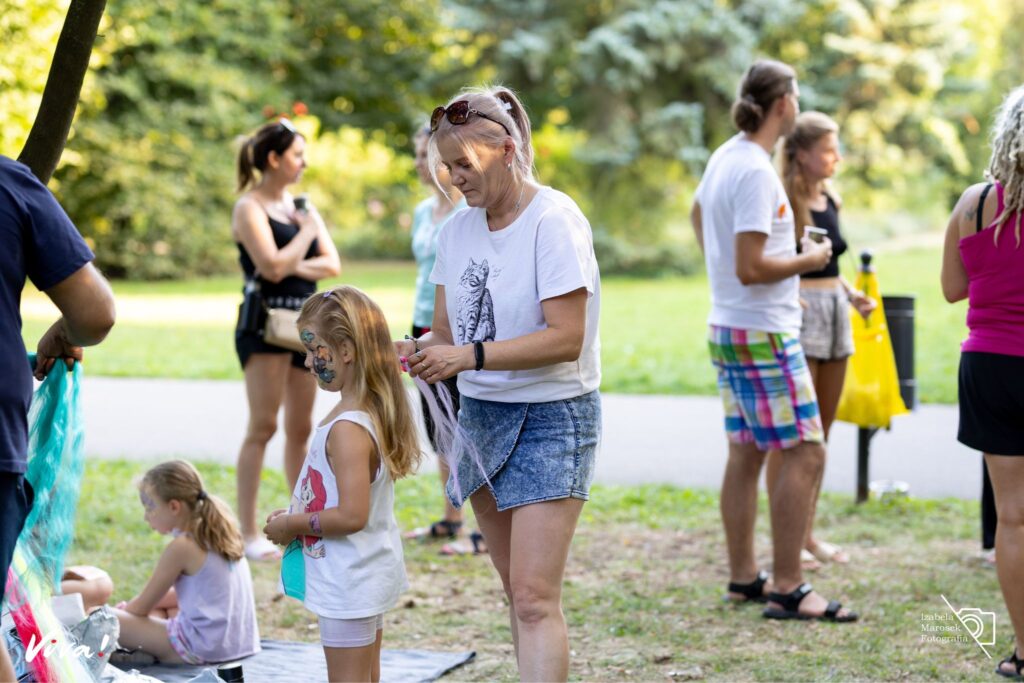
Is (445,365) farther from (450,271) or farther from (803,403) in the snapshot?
(803,403)

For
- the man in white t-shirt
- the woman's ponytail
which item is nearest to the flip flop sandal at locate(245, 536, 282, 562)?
the woman's ponytail

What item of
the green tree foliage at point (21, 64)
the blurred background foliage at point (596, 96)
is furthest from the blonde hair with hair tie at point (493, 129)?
the blurred background foliage at point (596, 96)

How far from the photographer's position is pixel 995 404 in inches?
162

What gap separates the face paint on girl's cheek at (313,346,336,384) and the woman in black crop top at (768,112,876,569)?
2.62 meters

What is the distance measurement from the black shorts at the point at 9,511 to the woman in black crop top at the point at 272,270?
3.00 m

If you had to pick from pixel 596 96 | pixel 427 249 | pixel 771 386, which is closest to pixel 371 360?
pixel 771 386

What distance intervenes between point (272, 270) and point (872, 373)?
3009 mm

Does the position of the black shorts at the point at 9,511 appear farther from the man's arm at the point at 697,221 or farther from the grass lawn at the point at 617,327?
the man's arm at the point at 697,221

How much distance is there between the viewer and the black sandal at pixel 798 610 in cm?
501

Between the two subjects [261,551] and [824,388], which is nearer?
[824,388]

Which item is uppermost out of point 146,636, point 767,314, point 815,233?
point 815,233

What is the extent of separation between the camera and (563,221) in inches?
128

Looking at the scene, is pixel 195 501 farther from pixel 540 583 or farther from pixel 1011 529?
pixel 1011 529

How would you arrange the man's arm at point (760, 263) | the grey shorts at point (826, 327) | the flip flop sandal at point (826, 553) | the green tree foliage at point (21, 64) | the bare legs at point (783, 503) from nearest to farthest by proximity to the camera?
1. the man's arm at point (760, 263)
2. the bare legs at point (783, 503)
3. the grey shorts at point (826, 327)
4. the flip flop sandal at point (826, 553)
5. the green tree foliage at point (21, 64)
